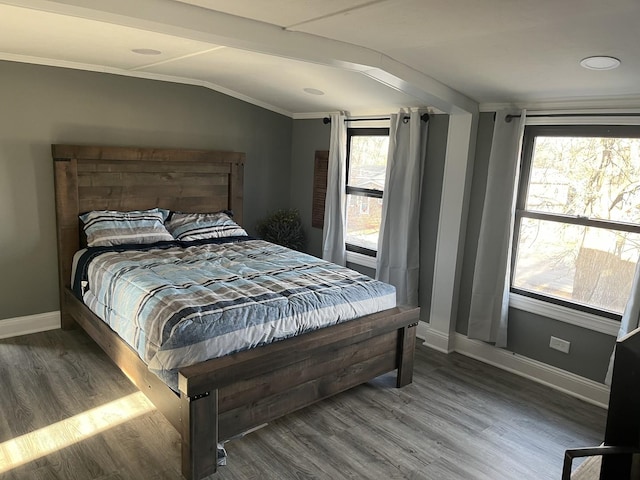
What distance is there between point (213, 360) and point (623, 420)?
1.85m

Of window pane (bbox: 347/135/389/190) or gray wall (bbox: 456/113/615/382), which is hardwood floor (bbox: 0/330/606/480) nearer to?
gray wall (bbox: 456/113/615/382)

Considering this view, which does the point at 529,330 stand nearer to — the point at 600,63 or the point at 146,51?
the point at 600,63

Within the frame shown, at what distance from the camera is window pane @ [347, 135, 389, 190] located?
4648mm

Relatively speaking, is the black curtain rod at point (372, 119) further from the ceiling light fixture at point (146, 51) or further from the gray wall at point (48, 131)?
the ceiling light fixture at point (146, 51)

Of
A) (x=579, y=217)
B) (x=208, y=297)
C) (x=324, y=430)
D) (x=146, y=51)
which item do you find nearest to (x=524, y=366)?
(x=579, y=217)

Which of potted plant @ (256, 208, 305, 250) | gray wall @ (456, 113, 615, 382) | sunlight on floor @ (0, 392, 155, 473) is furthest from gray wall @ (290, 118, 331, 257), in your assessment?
sunlight on floor @ (0, 392, 155, 473)

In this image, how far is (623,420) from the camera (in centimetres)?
108

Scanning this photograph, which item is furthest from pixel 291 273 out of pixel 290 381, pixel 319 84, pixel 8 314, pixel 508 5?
→ pixel 8 314

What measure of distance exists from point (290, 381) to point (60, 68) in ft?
10.1

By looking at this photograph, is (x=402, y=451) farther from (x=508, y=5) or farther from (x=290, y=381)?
(x=508, y=5)

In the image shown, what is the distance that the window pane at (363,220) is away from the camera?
479cm

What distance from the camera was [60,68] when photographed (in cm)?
386

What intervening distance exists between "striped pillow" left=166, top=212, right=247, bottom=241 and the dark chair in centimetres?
368

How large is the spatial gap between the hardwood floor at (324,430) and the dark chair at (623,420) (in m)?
1.54
